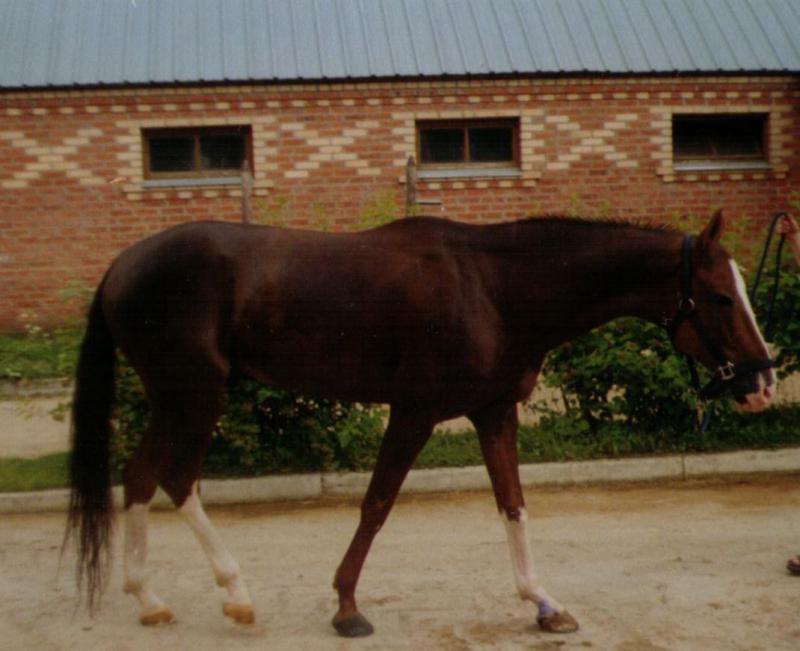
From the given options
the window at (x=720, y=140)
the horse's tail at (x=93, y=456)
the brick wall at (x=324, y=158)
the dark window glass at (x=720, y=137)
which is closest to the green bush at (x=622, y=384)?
the horse's tail at (x=93, y=456)

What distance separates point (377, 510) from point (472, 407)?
63cm

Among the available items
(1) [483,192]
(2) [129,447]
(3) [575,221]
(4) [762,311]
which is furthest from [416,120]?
(3) [575,221]

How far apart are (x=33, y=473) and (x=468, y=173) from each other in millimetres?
8787

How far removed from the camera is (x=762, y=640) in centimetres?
402

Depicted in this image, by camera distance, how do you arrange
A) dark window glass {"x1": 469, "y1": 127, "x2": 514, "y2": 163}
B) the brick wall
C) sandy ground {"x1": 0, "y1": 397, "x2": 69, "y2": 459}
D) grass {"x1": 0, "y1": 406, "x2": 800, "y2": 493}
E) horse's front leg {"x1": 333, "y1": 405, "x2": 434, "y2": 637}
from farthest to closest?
dark window glass {"x1": 469, "y1": 127, "x2": 514, "y2": 163}, the brick wall, sandy ground {"x1": 0, "y1": 397, "x2": 69, "y2": 459}, grass {"x1": 0, "y1": 406, "x2": 800, "y2": 493}, horse's front leg {"x1": 333, "y1": 405, "x2": 434, "y2": 637}

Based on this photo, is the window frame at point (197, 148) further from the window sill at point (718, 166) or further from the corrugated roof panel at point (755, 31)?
the corrugated roof panel at point (755, 31)

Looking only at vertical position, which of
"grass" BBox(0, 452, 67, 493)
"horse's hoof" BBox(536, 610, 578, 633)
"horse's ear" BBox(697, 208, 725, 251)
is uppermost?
"horse's ear" BBox(697, 208, 725, 251)

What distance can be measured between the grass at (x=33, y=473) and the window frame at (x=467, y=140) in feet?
27.0

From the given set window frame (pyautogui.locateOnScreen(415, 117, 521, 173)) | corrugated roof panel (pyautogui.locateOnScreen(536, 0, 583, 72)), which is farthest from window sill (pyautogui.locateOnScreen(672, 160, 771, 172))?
window frame (pyautogui.locateOnScreen(415, 117, 521, 173))

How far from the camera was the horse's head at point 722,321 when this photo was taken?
4125 millimetres

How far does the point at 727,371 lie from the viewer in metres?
4.15

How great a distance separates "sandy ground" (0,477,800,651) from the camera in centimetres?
418

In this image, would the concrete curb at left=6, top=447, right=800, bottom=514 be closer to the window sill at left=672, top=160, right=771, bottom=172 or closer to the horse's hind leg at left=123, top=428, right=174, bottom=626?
the horse's hind leg at left=123, top=428, right=174, bottom=626

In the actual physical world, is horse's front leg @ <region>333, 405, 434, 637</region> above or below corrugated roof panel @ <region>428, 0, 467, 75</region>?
below
